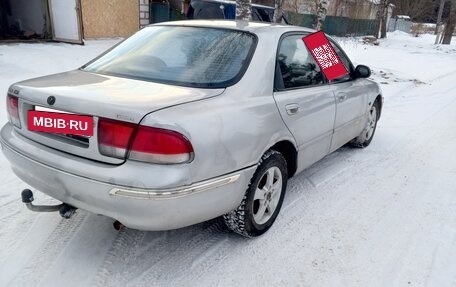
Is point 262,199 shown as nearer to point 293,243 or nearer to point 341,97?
point 293,243

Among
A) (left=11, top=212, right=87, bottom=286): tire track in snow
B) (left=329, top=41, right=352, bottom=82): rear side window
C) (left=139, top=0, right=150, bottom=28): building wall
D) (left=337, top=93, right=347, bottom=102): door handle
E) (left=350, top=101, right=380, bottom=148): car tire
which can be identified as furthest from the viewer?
(left=139, top=0, right=150, bottom=28): building wall

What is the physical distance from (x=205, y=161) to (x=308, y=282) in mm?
1050

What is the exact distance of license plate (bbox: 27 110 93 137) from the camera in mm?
2173

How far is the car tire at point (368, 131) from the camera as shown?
192 inches

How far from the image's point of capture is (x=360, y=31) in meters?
30.2

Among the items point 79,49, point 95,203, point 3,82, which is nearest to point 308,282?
point 95,203

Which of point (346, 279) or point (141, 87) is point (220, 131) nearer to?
point (141, 87)

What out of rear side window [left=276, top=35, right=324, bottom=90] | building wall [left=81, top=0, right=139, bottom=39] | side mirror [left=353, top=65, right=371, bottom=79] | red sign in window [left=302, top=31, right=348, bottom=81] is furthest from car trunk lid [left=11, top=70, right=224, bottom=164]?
building wall [left=81, top=0, right=139, bottom=39]

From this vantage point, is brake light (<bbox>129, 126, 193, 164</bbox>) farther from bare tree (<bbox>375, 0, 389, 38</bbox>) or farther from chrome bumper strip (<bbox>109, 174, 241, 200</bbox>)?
bare tree (<bbox>375, 0, 389, 38</bbox>)

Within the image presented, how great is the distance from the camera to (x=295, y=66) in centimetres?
325

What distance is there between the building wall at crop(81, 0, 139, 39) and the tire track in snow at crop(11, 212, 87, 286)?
10.3 metres

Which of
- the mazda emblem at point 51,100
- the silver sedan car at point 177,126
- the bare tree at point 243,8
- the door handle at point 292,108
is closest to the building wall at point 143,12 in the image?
the bare tree at point 243,8

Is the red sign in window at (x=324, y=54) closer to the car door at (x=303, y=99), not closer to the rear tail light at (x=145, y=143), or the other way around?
the car door at (x=303, y=99)

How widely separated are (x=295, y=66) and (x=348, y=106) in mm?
1014
